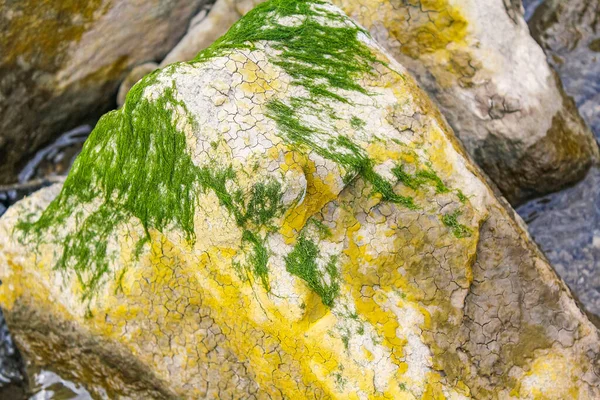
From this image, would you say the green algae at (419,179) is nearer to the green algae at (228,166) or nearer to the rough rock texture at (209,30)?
the green algae at (228,166)

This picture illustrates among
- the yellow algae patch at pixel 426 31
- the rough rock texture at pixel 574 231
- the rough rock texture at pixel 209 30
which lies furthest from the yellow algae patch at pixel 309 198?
the rough rock texture at pixel 209 30

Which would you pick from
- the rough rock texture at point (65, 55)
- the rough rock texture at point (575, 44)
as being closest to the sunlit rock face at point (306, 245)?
the rough rock texture at point (65, 55)

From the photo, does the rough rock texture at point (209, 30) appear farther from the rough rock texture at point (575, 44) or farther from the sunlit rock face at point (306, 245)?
the rough rock texture at point (575, 44)

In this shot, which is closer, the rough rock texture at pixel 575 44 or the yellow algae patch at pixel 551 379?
the yellow algae patch at pixel 551 379

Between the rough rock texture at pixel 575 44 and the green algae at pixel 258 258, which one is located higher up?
the green algae at pixel 258 258

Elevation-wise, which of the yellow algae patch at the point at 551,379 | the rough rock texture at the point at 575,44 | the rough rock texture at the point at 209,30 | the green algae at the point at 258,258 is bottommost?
the yellow algae patch at the point at 551,379

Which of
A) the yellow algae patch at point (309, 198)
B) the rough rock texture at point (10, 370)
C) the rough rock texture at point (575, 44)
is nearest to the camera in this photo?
the yellow algae patch at point (309, 198)

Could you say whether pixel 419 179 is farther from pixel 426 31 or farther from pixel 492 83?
pixel 426 31

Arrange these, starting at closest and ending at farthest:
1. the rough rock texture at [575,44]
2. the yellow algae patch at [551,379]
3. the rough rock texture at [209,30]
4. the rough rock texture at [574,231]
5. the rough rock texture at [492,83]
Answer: the yellow algae patch at [551,379] → the rough rock texture at [492,83] → the rough rock texture at [574,231] → the rough rock texture at [575,44] → the rough rock texture at [209,30]
